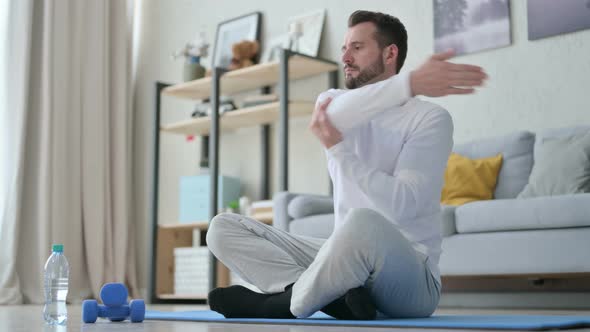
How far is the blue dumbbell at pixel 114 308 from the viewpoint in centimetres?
212

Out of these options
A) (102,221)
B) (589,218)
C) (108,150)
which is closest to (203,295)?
(102,221)

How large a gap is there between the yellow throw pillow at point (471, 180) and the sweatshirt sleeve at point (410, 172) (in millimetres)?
1762

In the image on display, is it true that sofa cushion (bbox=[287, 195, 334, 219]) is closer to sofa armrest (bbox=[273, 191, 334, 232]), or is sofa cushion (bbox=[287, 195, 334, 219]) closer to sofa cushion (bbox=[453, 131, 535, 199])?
sofa armrest (bbox=[273, 191, 334, 232])

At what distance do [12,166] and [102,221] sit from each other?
0.65 meters

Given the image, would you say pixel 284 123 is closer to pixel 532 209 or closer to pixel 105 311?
pixel 532 209

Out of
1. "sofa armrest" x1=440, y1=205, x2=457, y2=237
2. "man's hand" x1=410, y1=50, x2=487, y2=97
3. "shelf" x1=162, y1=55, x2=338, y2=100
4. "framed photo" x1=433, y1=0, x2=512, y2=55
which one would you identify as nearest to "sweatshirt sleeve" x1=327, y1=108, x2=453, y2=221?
"man's hand" x1=410, y1=50, x2=487, y2=97

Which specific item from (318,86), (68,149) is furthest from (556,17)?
(68,149)

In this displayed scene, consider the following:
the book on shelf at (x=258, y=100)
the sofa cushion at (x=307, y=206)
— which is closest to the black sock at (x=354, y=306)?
the sofa cushion at (x=307, y=206)

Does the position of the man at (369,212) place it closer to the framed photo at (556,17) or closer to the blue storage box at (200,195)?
the framed photo at (556,17)

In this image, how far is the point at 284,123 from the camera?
4316 millimetres

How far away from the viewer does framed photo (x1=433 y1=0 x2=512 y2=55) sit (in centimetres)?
400

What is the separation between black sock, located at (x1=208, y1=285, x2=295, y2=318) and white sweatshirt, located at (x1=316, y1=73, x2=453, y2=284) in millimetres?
241

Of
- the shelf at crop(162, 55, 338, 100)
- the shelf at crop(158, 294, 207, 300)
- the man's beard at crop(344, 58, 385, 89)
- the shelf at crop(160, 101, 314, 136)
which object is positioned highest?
the shelf at crop(162, 55, 338, 100)

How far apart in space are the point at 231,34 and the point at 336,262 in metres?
3.68
